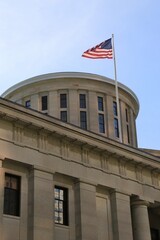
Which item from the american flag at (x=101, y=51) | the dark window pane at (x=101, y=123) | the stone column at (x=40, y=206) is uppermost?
the dark window pane at (x=101, y=123)

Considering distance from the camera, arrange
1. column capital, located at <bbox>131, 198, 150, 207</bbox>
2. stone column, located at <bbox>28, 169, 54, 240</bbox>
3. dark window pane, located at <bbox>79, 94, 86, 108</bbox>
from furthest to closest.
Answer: dark window pane, located at <bbox>79, 94, 86, 108</bbox> < column capital, located at <bbox>131, 198, 150, 207</bbox> < stone column, located at <bbox>28, 169, 54, 240</bbox>

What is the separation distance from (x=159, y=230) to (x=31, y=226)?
610 inches

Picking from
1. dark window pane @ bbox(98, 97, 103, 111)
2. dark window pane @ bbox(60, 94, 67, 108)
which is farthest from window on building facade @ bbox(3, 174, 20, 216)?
dark window pane @ bbox(98, 97, 103, 111)

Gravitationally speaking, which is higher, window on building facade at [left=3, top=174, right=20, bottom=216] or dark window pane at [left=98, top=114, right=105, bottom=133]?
dark window pane at [left=98, top=114, right=105, bottom=133]

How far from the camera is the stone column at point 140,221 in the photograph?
32969mm

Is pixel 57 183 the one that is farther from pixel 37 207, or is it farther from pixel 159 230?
pixel 159 230

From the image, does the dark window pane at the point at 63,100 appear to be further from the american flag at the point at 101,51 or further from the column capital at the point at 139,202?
the column capital at the point at 139,202

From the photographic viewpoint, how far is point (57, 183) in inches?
1148

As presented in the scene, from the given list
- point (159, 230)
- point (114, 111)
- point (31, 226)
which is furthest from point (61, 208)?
point (114, 111)

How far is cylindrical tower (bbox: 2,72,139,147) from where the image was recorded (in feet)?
195

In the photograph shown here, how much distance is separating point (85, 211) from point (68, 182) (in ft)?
7.06

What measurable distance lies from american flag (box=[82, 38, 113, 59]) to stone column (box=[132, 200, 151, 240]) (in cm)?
1366

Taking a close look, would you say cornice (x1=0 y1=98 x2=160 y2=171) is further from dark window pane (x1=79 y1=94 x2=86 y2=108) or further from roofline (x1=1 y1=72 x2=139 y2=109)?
roofline (x1=1 y1=72 x2=139 y2=109)

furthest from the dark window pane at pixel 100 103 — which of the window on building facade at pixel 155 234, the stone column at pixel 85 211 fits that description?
the stone column at pixel 85 211
